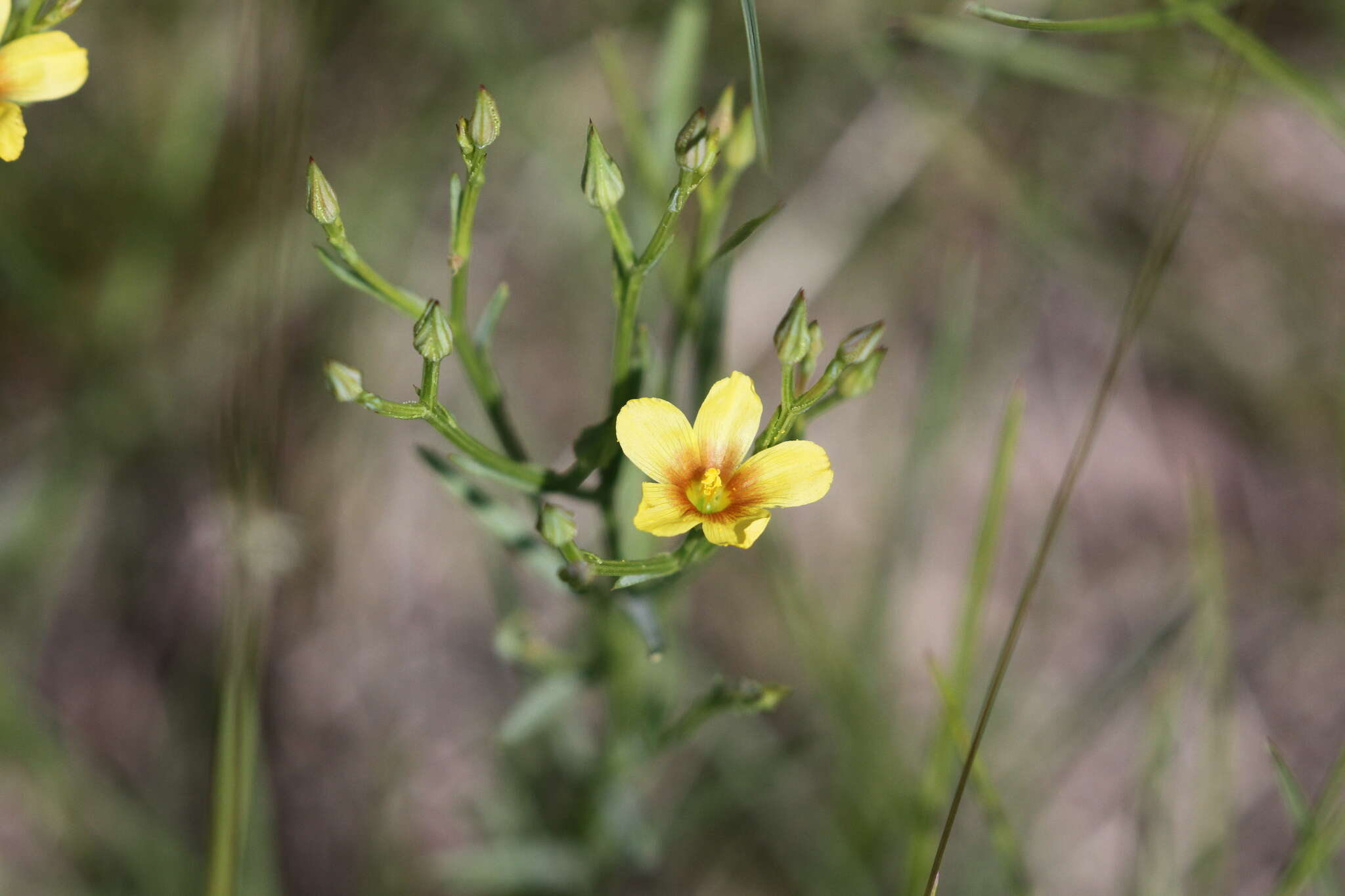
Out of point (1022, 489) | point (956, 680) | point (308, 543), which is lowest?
point (956, 680)

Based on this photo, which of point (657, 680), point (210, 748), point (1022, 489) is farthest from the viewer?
point (1022, 489)

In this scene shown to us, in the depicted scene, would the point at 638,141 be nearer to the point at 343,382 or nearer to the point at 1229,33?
the point at 343,382

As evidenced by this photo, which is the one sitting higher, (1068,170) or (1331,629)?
(1068,170)

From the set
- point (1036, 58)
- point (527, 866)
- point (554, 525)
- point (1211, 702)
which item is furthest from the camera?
point (1036, 58)

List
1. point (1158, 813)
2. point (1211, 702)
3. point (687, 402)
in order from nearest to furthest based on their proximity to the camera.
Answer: point (1211, 702) < point (1158, 813) < point (687, 402)

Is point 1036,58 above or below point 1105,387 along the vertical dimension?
above

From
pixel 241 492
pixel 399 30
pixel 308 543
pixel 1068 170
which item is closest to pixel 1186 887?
pixel 1068 170

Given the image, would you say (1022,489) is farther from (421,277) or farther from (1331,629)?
(421,277)

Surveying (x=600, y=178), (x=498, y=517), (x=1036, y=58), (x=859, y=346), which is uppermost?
(x=1036, y=58)

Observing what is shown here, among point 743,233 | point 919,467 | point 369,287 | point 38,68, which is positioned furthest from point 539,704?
point 38,68
